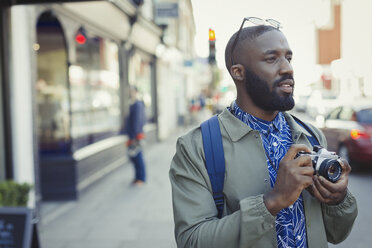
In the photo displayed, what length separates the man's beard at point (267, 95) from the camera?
1554 millimetres

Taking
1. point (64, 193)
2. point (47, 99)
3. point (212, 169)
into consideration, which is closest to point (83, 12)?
point (47, 99)

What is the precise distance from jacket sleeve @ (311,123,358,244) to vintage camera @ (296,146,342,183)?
0.23 meters

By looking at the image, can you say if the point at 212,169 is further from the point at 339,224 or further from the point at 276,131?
the point at 339,224

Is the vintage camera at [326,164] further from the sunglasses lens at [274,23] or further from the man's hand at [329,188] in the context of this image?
the sunglasses lens at [274,23]

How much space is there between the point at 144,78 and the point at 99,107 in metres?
4.76

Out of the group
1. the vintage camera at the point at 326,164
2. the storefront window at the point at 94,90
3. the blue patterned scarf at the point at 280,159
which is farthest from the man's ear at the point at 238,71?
the storefront window at the point at 94,90

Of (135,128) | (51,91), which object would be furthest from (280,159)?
(51,91)

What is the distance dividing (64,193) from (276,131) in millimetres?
6103

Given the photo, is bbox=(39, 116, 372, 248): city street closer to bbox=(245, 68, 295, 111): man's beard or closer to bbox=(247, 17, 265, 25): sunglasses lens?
bbox=(245, 68, 295, 111): man's beard

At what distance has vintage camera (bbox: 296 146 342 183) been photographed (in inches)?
55.4

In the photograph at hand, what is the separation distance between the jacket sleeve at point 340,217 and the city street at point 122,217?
3337 millimetres

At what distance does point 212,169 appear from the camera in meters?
1.54

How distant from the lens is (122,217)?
6.06 meters

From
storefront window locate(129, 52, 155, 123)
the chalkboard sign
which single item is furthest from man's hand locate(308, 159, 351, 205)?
storefront window locate(129, 52, 155, 123)
